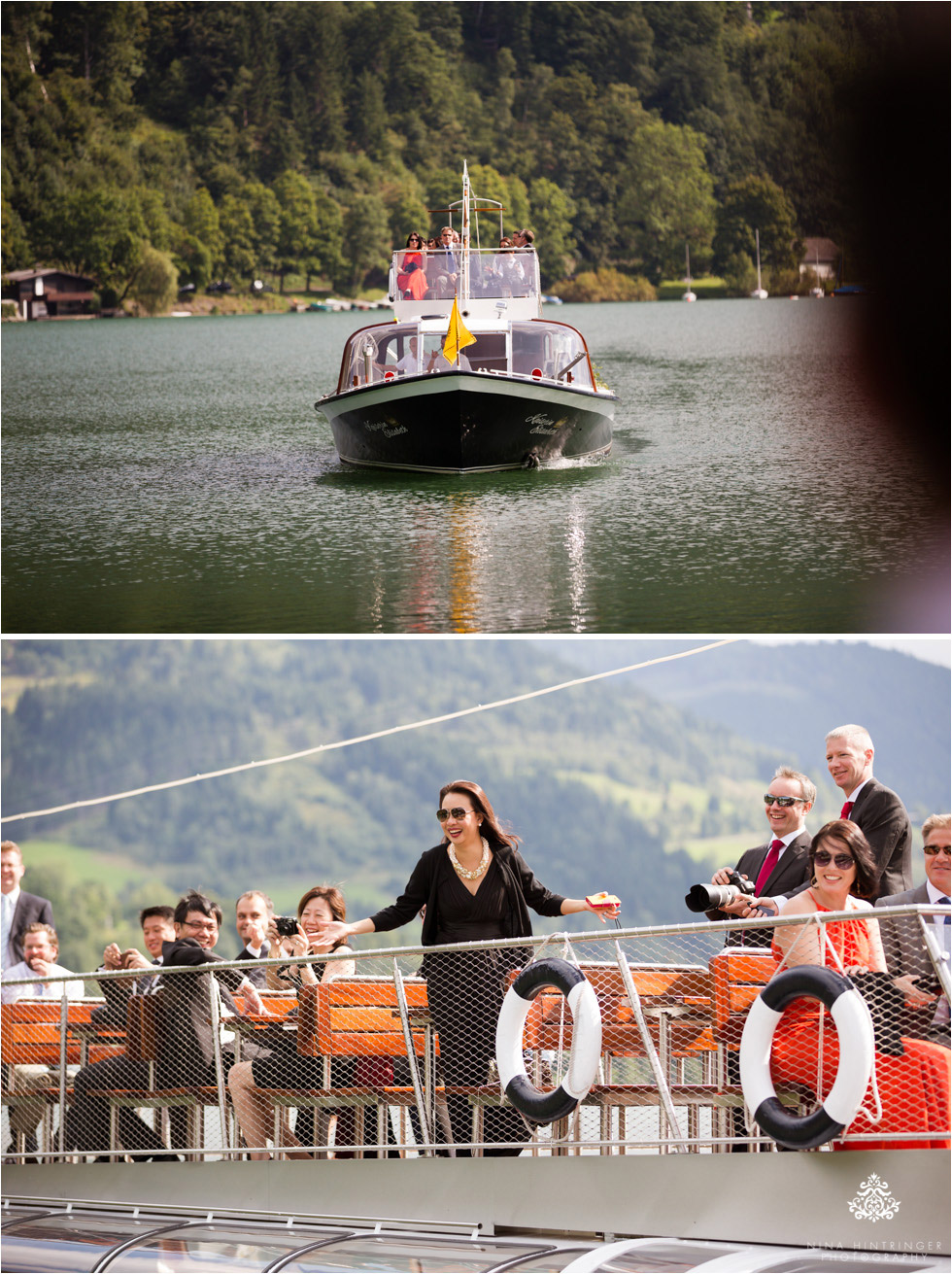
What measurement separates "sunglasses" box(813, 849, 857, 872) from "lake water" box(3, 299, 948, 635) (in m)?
9.70

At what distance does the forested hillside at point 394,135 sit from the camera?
72375 mm

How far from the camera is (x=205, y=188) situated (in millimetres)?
78750

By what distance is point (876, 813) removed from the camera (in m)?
5.82

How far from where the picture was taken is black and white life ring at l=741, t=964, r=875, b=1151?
4793mm

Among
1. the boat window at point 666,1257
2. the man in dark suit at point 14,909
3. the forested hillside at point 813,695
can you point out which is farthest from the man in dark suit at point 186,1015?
the forested hillside at point 813,695

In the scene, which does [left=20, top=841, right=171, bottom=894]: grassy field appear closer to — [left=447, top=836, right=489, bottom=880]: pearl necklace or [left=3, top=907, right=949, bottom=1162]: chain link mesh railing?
[left=3, top=907, right=949, bottom=1162]: chain link mesh railing

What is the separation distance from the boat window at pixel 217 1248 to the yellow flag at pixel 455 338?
14.3 m

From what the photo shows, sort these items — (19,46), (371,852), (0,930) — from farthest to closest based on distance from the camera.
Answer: (371,852), (19,46), (0,930)

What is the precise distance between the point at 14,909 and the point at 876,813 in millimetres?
5226

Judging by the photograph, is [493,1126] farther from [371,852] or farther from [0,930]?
[371,852]

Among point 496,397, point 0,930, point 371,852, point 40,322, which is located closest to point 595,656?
point 371,852

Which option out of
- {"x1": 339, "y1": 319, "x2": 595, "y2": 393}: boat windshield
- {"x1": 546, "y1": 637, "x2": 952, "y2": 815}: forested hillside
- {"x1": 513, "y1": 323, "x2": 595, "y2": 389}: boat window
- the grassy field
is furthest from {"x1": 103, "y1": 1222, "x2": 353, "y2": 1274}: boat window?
{"x1": 546, "y1": 637, "x2": 952, "y2": 815}: forested hillside

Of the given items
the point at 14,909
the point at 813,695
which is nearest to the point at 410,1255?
the point at 14,909

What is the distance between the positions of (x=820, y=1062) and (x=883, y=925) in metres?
0.50
